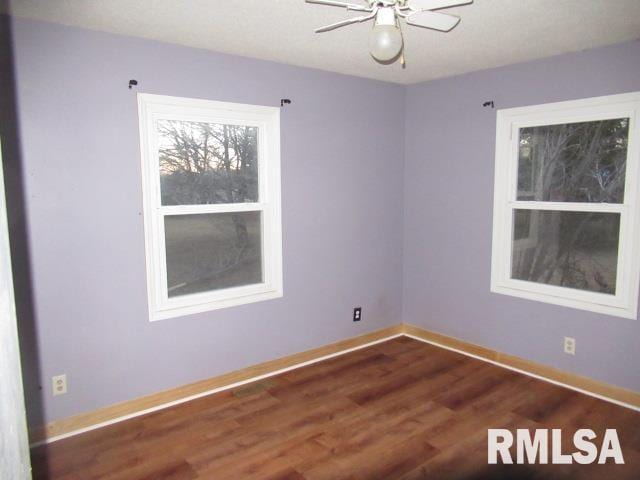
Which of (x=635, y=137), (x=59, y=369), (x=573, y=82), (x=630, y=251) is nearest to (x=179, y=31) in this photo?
(x=59, y=369)

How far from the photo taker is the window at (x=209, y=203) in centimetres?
294

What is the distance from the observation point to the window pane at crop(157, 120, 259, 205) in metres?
3.02

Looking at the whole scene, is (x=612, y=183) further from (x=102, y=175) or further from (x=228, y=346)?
Result: (x=102, y=175)

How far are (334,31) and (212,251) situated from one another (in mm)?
1731

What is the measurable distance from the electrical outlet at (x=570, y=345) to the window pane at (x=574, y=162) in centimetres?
103

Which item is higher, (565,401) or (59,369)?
(59,369)

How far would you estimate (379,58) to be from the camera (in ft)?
5.96

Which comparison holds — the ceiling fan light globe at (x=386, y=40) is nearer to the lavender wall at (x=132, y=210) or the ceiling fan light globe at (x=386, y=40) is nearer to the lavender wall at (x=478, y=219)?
the lavender wall at (x=132, y=210)

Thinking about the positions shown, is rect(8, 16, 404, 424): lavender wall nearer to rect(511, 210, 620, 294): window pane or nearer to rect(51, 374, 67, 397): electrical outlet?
rect(51, 374, 67, 397): electrical outlet

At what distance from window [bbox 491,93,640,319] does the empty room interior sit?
2 cm

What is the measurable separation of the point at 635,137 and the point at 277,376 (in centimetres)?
300

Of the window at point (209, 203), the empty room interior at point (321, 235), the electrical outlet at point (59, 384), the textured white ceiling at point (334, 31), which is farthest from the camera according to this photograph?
the window at point (209, 203)

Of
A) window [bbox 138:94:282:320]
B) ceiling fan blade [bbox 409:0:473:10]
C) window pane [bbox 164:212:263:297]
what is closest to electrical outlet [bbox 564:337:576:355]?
window [bbox 138:94:282:320]

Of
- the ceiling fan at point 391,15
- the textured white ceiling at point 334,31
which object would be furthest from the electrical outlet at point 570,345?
the ceiling fan at point 391,15
